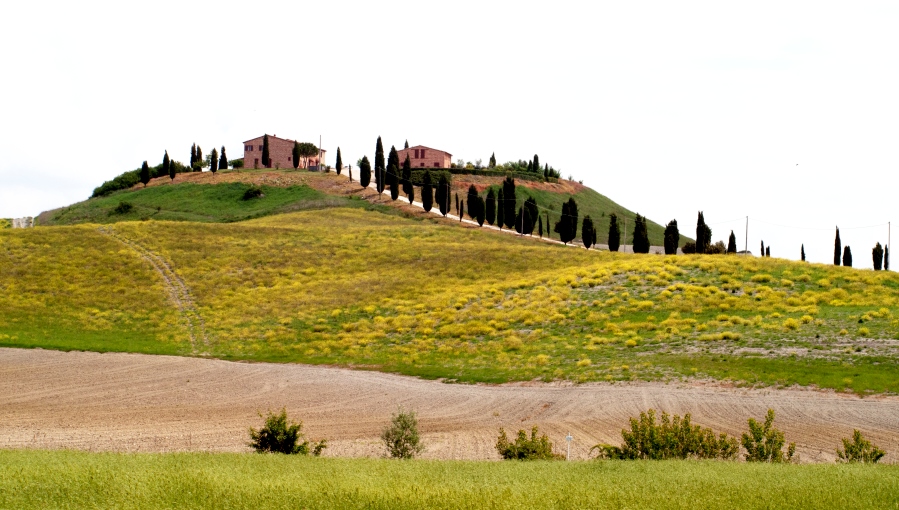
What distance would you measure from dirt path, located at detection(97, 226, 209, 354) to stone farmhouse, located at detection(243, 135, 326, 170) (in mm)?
75748

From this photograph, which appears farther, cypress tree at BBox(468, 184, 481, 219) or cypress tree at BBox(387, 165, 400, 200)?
cypress tree at BBox(468, 184, 481, 219)

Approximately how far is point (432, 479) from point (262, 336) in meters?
41.1

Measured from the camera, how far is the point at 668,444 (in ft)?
74.8

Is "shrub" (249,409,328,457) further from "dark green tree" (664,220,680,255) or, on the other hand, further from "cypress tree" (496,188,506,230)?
"cypress tree" (496,188,506,230)

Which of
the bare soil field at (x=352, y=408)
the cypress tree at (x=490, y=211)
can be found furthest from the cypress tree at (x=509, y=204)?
the bare soil field at (x=352, y=408)

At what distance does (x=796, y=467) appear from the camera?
743 inches

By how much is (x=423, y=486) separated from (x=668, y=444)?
990cm

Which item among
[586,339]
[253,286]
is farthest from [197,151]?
[586,339]

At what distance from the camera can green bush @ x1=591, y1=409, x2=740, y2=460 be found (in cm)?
2258

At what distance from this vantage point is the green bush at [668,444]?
22578mm

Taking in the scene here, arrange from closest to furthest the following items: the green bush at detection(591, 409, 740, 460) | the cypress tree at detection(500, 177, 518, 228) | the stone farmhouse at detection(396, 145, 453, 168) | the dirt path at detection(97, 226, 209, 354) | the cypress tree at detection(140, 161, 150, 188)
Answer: the green bush at detection(591, 409, 740, 460) < the dirt path at detection(97, 226, 209, 354) < the cypress tree at detection(500, 177, 518, 228) < the cypress tree at detection(140, 161, 150, 188) < the stone farmhouse at detection(396, 145, 453, 168)

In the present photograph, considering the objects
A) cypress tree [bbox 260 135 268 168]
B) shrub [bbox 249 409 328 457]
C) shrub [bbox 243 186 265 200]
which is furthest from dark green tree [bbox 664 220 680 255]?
shrub [bbox 249 409 328 457]

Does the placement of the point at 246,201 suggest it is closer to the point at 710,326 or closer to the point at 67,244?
the point at 67,244

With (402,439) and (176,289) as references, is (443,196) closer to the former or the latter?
(176,289)
